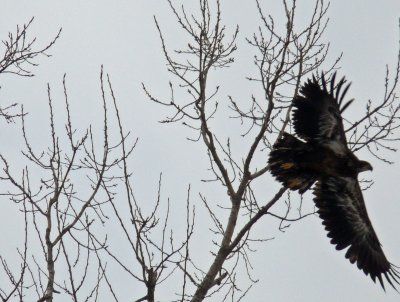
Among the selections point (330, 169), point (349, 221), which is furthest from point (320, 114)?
point (349, 221)

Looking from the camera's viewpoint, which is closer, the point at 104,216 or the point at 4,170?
the point at 4,170

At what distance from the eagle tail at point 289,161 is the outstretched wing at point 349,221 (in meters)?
0.61

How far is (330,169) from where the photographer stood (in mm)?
6887

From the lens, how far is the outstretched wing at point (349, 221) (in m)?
7.05

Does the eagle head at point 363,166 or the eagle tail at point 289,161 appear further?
the eagle head at point 363,166

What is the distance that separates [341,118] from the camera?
656 cm

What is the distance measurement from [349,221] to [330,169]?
845 millimetres

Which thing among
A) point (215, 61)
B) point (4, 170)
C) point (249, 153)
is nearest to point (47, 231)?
point (4, 170)

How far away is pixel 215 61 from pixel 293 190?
178cm

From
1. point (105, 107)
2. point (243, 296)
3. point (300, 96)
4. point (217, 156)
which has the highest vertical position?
point (300, 96)

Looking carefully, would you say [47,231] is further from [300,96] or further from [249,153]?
[300,96]

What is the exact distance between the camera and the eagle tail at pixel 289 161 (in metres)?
6.38

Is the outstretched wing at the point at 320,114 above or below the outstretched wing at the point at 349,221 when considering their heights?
above

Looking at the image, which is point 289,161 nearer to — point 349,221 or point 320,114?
point 320,114
